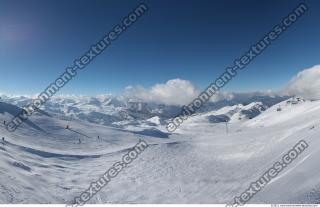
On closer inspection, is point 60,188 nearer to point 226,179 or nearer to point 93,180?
point 93,180

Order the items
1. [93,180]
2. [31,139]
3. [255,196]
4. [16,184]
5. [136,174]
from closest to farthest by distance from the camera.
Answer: [255,196]
[16,184]
[93,180]
[136,174]
[31,139]

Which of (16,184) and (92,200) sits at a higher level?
(16,184)

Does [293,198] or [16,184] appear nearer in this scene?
[293,198]

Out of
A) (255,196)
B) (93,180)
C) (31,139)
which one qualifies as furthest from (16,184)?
(31,139)

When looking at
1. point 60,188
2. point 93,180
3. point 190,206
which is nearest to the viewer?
point 190,206

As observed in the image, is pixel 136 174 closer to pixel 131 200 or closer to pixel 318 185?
pixel 131 200

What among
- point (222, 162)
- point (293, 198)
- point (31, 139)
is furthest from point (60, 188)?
point (31, 139)

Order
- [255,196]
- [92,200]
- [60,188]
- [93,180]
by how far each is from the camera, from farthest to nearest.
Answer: [93,180] < [60,188] < [92,200] < [255,196]

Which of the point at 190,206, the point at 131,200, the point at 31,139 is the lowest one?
the point at 131,200

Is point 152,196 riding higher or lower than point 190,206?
lower
